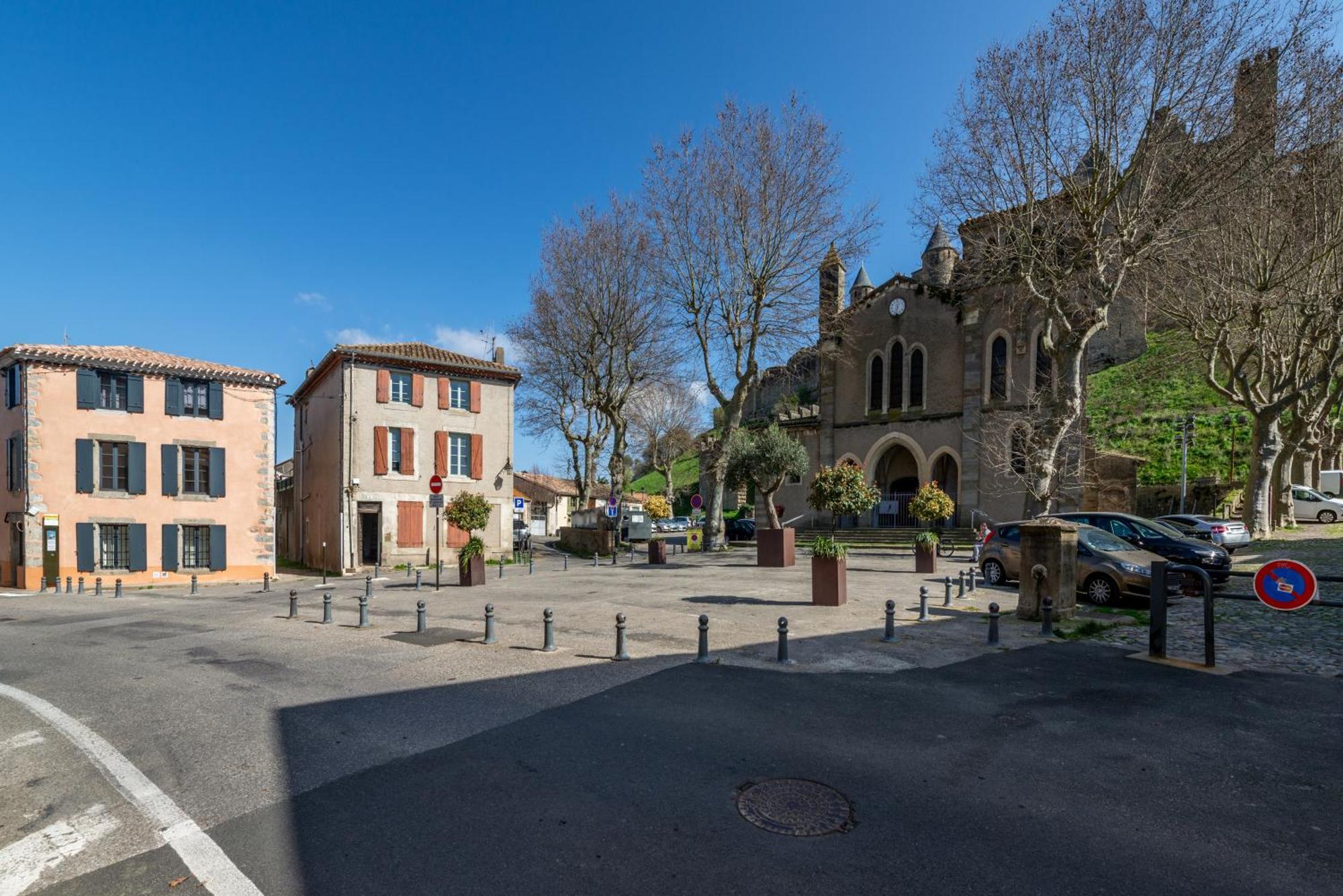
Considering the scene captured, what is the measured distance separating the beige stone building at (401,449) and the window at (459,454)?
41 millimetres

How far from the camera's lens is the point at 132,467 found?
77.6ft

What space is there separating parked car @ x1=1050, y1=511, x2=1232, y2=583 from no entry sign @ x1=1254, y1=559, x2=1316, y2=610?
22.7 ft

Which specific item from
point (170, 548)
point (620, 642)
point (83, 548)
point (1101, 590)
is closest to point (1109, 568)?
point (1101, 590)

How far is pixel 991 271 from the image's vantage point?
2420 cm

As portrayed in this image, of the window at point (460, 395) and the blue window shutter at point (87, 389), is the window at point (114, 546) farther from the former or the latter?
the window at point (460, 395)

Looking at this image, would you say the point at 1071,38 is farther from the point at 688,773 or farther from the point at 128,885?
the point at 128,885

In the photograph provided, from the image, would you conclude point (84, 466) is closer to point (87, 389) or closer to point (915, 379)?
point (87, 389)

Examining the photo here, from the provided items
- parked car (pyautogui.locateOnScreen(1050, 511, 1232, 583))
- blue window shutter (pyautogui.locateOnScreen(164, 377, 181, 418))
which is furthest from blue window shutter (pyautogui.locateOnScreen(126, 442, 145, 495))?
parked car (pyautogui.locateOnScreen(1050, 511, 1232, 583))

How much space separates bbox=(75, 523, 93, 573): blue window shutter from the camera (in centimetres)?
2291

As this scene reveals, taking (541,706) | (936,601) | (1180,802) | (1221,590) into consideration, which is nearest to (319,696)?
(541,706)

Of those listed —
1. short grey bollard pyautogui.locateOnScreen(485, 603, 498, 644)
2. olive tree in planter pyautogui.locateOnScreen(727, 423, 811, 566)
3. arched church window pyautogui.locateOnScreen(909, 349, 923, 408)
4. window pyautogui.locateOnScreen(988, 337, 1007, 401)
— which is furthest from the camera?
arched church window pyautogui.locateOnScreen(909, 349, 923, 408)

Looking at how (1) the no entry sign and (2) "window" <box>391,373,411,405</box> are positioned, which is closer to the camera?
(1) the no entry sign

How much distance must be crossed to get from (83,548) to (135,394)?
18.0 feet

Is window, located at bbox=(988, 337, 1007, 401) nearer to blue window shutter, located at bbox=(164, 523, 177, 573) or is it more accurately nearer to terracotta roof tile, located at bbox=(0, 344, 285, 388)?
terracotta roof tile, located at bbox=(0, 344, 285, 388)
